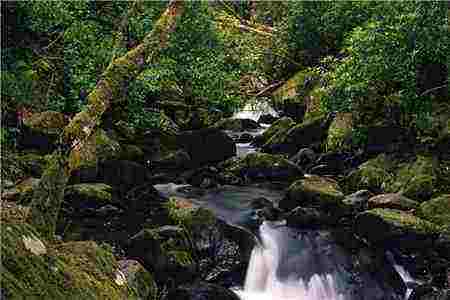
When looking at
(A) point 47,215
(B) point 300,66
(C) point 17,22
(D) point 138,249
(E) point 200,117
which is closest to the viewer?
(A) point 47,215

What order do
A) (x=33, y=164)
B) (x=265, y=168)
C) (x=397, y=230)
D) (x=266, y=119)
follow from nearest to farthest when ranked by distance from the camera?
(x=397, y=230) < (x=33, y=164) < (x=265, y=168) < (x=266, y=119)

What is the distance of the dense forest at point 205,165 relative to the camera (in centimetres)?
669

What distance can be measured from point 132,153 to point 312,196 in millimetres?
6475

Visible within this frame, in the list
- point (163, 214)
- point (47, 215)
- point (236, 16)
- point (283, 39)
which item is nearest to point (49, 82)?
point (163, 214)

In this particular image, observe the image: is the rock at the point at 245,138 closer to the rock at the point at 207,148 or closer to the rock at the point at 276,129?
the rock at the point at 276,129

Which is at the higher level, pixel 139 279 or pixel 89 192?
pixel 89 192

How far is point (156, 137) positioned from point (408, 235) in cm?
974

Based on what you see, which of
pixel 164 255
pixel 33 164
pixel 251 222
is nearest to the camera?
pixel 164 255

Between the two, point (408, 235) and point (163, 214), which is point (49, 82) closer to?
point (163, 214)

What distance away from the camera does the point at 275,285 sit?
10109 mm

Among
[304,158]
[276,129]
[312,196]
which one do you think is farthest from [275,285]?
[276,129]

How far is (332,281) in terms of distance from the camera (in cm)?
1008

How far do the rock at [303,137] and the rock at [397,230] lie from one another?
295 inches

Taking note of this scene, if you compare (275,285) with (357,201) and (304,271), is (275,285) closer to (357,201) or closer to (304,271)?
(304,271)
